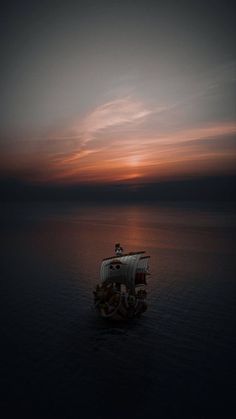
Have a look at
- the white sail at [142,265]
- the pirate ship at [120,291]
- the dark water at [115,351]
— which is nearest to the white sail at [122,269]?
the pirate ship at [120,291]

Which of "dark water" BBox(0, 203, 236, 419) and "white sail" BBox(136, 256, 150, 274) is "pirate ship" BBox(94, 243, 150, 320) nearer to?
"white sail" BBox(136, 256, 150, 274)

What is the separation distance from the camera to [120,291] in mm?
40375

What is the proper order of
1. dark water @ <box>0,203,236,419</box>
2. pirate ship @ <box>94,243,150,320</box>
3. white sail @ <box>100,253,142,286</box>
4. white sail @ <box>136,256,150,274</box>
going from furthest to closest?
Answer: 1. white sail @ <box>136,256,150,274</box>
2. white sail @ <box>100,253,142,286</box>
3. pirate ship @ <box>94,243,150,320</box>
4. dark water @ <box>0,203,236,419</box>

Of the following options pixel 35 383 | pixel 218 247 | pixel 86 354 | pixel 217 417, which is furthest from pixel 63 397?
pixel 218 247

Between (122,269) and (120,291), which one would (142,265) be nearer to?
(122,269)

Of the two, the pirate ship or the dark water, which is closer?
the dark water

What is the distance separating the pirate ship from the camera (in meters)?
34.4

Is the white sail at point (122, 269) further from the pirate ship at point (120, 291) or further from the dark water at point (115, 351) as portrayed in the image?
the dark water at point (115, 351)

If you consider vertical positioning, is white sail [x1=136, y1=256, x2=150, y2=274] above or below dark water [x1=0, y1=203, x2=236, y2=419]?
above

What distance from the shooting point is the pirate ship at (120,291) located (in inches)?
1355

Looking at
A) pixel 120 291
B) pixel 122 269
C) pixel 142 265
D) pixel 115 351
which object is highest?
pixel 142 265

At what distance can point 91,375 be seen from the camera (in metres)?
25.0

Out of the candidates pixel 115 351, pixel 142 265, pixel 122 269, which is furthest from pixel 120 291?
pixel 115 351

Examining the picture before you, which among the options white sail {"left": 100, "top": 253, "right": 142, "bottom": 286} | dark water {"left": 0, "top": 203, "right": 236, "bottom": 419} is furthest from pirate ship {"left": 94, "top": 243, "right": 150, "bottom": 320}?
dark water {"left": 0, "top": 203, "right": 236, "bottom": 419}
